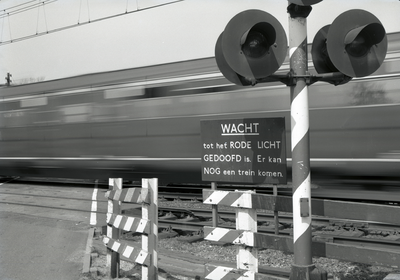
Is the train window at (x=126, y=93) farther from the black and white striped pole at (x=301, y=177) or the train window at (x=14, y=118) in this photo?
the black and white striped pole at (x=301, y=177)

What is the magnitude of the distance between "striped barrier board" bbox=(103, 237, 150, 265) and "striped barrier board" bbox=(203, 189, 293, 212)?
111 centimetres

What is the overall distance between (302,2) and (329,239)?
4.61 metres

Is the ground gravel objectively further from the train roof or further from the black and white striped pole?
the train roof

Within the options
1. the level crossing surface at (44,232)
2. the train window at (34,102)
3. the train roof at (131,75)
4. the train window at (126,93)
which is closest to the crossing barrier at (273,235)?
the level crossing surface at (44,232)

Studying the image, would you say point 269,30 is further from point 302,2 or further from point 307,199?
point 307,199

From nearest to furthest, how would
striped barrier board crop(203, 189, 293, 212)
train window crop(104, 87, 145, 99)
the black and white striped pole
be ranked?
1. the black and white striped pole
2. striped barrier board crop(203, 189, 293, 212)
3. train window crop(104, 87, 145, 99)

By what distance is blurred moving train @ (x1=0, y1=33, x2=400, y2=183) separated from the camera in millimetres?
9867

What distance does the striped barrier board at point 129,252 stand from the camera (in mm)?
5346

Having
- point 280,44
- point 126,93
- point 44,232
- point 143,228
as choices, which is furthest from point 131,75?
point 280,44

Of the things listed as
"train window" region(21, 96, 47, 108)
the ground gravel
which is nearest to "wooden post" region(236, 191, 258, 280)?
→ the ground gravel

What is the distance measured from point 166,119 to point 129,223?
24.1ft

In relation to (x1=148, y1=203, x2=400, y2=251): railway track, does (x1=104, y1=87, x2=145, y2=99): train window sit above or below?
above

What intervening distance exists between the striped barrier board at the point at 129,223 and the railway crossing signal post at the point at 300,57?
74.0 inches

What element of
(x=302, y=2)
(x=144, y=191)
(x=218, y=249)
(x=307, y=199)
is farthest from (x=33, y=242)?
(x=302, y=2)
